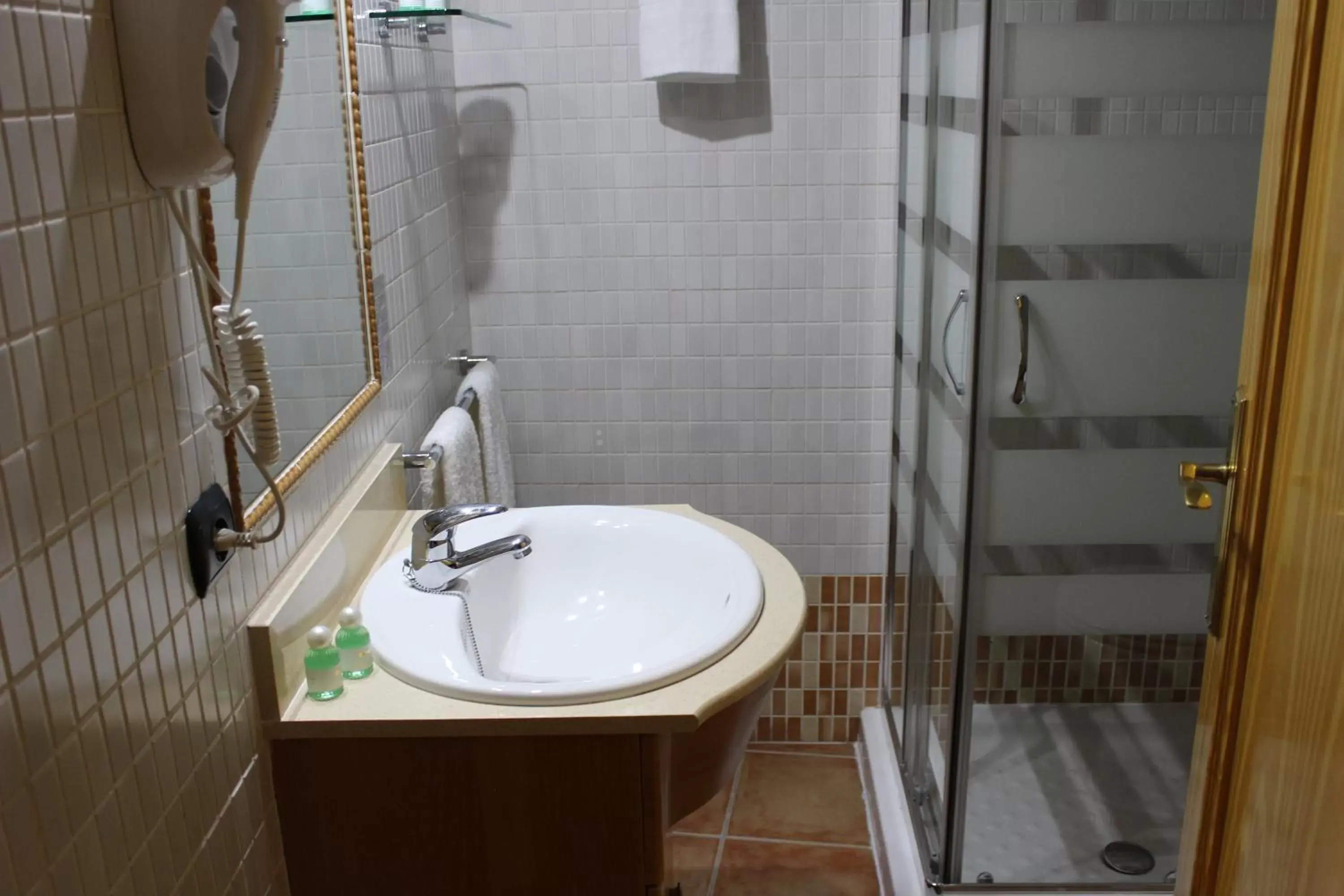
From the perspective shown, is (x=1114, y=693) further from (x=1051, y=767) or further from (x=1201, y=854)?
(x=1201, y=854)

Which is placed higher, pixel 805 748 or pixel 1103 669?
pixel 1103 669

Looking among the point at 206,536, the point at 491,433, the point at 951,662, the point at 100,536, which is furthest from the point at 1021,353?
the point at 100,536

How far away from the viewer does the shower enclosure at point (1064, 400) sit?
1.91m

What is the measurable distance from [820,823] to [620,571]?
1014 mm

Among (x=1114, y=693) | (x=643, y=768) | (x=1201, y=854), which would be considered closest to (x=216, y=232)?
(x=643, y=768)

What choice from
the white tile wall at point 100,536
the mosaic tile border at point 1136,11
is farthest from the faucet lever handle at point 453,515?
the mosaic tile border at point 1136,11

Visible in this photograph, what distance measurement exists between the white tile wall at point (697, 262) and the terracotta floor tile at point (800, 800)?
0.43 metres

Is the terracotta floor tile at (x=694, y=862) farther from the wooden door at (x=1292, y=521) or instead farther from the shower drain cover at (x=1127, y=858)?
the wooden door at (x=1292, y=521)

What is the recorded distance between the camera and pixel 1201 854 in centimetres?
132

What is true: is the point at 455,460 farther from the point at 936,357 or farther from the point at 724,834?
the point at 724,834

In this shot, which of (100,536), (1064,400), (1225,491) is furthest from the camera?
(1064,400)

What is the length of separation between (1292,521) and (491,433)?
1.50m

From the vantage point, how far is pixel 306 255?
1.44 meters

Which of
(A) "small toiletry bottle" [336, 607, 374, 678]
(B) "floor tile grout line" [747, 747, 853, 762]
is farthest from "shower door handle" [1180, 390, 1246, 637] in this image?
(B) "floor tile grout line" [747, 747, 853, 762]
